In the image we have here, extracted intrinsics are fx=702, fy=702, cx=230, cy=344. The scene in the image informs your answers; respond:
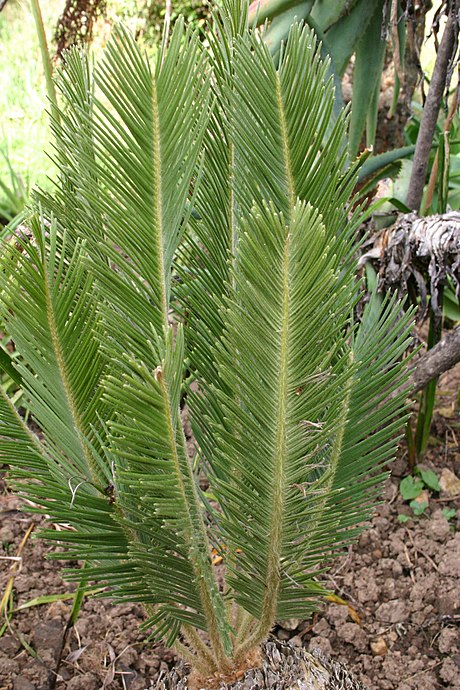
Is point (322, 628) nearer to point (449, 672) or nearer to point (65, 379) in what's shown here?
point (449, 672)

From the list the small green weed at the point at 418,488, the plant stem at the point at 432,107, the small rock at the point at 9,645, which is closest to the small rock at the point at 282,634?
the small green weed at the point at 418,488

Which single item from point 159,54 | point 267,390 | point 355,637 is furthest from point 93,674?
point 159,54

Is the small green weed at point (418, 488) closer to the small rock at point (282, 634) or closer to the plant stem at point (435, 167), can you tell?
the small rock at point (282, 634)

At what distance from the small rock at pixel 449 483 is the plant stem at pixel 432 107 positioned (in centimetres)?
76

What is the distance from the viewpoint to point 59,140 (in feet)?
3.35

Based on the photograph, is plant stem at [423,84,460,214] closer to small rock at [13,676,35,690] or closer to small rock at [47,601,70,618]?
small rock at [47,601,70,618]

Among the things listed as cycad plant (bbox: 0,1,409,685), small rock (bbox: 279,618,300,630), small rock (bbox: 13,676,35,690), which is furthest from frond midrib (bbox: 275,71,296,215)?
small rock (bbox: 13,676,35,690)

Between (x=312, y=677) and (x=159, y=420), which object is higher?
(x=159, y=420)

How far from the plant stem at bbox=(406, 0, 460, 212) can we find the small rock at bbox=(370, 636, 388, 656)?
115 cm

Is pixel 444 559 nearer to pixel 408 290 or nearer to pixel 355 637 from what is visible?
pixel 355 637

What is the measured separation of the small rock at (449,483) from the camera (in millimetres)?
1954

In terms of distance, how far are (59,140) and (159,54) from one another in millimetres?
254

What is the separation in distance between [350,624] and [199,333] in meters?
0.86

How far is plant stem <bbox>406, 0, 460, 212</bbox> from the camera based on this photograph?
1.69 m
